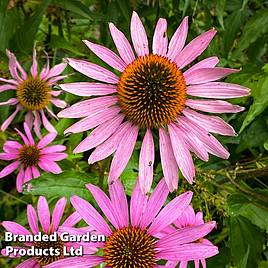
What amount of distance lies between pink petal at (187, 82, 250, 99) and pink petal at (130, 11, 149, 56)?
0.16m

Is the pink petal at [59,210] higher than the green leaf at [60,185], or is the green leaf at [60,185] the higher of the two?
the green leaf at [60,185]

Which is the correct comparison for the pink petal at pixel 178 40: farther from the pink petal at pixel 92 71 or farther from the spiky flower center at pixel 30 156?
the spiky flower center at pixel 30 156

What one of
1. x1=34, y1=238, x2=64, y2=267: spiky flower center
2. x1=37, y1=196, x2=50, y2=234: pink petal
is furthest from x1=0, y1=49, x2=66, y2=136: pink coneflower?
x1=34, y1=238, x2=64, y2=267: spiky flower center

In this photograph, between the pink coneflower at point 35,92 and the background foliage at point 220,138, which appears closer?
the background foliage at point 220,138

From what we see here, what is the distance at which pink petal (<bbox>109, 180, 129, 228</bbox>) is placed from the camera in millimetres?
1183

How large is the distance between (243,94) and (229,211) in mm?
310

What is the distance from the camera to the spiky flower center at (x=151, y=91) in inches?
51.1

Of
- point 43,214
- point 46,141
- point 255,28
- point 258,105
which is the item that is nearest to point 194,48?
point 258,105

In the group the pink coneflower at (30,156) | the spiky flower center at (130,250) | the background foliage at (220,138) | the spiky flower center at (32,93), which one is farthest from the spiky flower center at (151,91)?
the spiky flower center at (32,93)

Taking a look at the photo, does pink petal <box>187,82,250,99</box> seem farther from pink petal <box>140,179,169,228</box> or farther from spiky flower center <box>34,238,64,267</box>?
spiky flower center <box>34,238,64,267</box>

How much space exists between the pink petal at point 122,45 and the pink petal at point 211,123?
20 cm

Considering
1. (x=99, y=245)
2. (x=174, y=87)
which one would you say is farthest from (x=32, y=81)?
(x=99, y=245)

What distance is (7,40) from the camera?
1783 millimetres

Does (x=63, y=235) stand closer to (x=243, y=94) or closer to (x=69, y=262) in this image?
(x=69, y=262)
